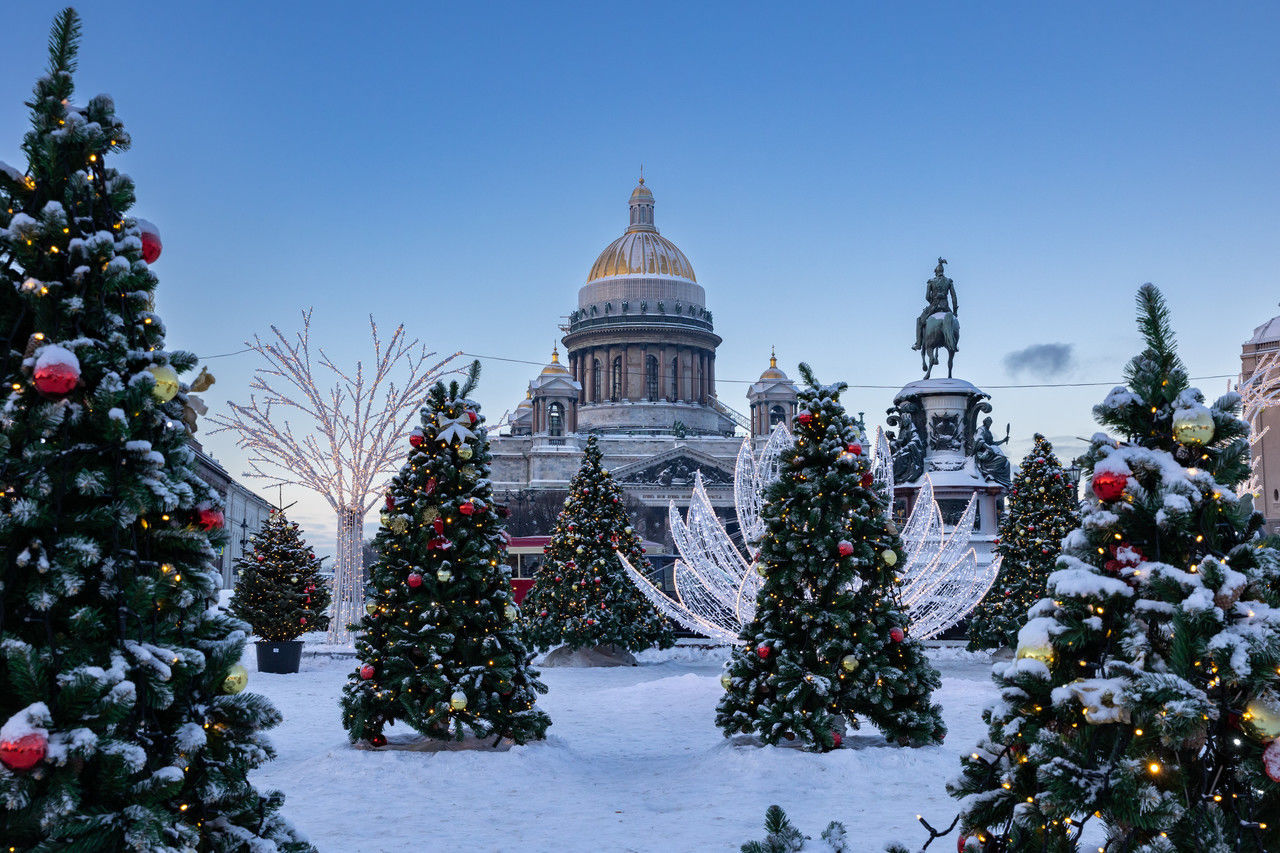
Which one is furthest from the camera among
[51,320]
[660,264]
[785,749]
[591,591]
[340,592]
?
[660,264]

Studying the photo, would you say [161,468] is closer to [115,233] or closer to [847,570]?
[115,233]

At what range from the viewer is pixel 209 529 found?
4828 millimetres

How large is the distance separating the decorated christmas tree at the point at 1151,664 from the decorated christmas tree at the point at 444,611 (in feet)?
22.3

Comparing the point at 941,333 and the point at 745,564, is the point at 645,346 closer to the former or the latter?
the point at 941,333

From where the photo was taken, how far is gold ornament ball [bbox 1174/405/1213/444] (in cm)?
436

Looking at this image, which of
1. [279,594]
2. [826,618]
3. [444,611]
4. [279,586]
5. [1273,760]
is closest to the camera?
[1273,760]

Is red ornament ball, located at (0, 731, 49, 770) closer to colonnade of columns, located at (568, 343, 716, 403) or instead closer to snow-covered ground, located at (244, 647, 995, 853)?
snow-covered ground, located at (244, 647, 995, 853)

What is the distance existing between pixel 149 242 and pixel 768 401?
75.4 metres

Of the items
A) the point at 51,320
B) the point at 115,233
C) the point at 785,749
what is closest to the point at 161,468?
the point at 51,320

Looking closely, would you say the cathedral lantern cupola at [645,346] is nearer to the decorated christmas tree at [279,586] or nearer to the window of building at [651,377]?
the window of building at [651,377]

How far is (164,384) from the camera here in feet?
15.3

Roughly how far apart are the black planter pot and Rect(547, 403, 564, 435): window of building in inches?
2217

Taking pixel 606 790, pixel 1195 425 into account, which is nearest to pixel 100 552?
pixel 1195 425

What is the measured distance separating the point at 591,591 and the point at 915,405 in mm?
9500
